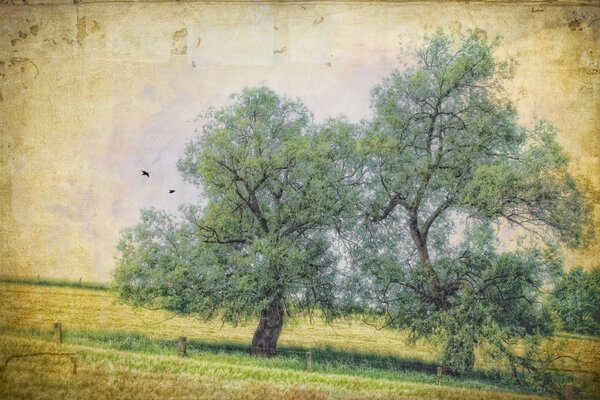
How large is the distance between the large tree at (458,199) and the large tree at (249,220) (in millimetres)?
466

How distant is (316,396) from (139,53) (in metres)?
4.28

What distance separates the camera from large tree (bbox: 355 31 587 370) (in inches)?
291

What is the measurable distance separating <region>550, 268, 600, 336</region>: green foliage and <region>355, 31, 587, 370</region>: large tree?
202mm

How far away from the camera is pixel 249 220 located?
25.0 ft

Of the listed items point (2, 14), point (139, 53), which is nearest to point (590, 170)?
point (139, 53)

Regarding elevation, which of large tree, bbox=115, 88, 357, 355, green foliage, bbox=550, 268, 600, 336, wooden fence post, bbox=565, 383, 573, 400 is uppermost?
large tree, bbox=115, 88, 357, 355

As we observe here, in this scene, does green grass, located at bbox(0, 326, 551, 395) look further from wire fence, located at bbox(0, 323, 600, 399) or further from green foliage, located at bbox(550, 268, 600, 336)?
green foliage, located at bbox(550, 268, 600, 336)

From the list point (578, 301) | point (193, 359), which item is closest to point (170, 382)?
point (193, 359)

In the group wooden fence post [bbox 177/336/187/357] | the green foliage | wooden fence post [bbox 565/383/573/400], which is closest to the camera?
wooden fence post [bbox 565/383/573/400]

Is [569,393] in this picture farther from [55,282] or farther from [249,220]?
[55,282]

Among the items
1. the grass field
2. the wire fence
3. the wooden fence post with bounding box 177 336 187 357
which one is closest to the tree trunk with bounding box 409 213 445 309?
the grass field

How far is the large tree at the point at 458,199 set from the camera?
7387mm

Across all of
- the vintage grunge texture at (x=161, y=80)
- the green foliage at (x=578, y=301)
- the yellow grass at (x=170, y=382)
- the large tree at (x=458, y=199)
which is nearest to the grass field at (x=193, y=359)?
the yellow grass at (x=170, y=382)

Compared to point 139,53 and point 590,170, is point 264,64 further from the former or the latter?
point 590,170
